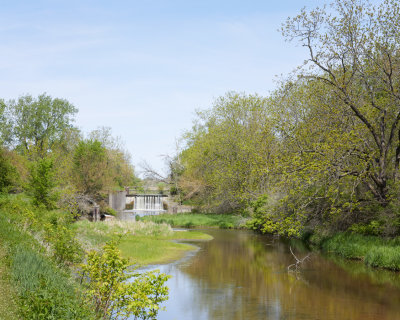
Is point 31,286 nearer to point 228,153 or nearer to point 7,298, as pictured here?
point 7,298

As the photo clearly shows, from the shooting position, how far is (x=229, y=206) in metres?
51.3

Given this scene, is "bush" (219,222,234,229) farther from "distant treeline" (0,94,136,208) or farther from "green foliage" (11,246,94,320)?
"green foliage" (11,246,94,320)

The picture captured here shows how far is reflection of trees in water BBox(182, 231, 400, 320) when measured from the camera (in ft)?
49.4

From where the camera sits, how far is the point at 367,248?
23.8 metres

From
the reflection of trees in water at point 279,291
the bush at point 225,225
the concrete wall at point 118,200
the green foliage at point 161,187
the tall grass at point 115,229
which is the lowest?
the reflection of trees in water at point 279,291

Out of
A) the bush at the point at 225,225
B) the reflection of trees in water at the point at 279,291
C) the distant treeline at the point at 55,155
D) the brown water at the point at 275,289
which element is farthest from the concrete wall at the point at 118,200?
the reflection of trees in water at the point at 279,291

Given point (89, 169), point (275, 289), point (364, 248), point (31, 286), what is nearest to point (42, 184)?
point (89, 169)

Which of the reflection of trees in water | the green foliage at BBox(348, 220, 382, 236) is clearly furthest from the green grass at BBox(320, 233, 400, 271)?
the reflection of trees in water

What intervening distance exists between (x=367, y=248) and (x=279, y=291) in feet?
26.4

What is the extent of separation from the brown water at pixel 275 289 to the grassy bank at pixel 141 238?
5.48 feet

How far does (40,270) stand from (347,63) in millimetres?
18976

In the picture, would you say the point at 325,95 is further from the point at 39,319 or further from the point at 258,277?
the point at 39,319

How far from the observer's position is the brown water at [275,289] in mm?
14945

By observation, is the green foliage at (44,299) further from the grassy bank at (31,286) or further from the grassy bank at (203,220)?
the grassy bank at (203,220)
